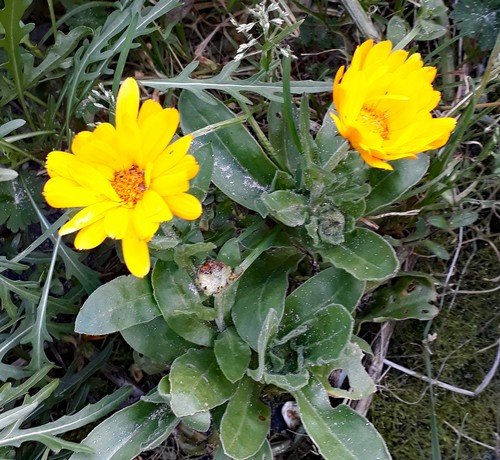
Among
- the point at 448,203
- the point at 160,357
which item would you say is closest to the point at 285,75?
the point at 448,203

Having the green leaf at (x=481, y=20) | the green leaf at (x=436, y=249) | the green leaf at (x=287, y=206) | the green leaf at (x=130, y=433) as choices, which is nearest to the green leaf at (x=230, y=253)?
the green leaf at (x=287, y=206)

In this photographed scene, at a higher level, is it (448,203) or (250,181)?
(250,181)

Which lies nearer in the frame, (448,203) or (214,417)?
(214,417)

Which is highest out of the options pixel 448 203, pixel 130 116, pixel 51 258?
pixel 130 116

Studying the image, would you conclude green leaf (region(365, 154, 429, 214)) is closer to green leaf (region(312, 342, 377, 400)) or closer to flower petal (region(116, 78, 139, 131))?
green leaf (region(312, 342, 377, 400))

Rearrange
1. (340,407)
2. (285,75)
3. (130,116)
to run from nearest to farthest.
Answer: (130,116)
(285,75)
(340,407)

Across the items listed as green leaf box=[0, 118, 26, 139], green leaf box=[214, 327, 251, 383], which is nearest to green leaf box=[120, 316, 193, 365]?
green leaf box=[214, 327, 251, 383]

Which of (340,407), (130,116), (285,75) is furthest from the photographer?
(340,407)

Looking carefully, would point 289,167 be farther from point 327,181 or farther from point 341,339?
point 341,339
